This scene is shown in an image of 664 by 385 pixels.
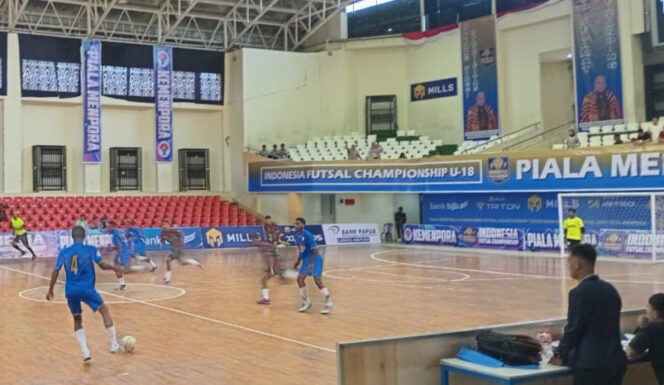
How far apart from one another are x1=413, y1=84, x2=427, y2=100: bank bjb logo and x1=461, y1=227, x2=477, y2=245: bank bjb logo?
33.1ft

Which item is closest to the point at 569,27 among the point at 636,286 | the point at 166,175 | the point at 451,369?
the point at 636,286

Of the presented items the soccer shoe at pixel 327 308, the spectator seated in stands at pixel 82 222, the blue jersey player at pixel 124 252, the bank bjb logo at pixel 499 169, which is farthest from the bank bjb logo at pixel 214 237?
the soccer shoe at pixel 327 308

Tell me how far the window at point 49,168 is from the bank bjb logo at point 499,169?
19.9 metres

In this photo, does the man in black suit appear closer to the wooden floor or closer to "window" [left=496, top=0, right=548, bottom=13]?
the wooden floor

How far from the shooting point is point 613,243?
26.1 metres

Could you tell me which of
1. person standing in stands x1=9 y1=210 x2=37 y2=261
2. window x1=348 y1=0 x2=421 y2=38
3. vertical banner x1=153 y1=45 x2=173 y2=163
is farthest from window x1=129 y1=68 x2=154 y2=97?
person standing in stands x1=9 y1=210 x2=37 y2=261

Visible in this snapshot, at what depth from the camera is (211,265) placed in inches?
1008

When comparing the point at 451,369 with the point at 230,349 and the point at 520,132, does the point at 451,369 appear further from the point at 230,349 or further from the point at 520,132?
the point at 520,132

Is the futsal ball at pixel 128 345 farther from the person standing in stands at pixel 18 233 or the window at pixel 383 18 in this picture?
the window at pixel 383 18

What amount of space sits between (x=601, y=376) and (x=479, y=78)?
105 feet

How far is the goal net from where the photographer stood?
82.0 ft

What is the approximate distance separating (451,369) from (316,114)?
115 ft

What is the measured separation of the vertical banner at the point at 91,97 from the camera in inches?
1404

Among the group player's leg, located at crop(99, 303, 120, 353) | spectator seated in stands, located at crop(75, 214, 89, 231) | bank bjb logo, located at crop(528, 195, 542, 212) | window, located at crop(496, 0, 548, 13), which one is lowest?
player's leg, located at crop(99, 303, 120, 353)
